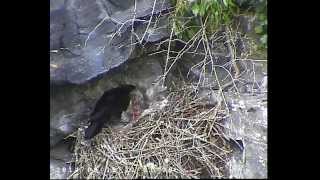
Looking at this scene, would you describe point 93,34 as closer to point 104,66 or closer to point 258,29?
point 104,66

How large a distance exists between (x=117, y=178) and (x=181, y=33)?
799 millimetres

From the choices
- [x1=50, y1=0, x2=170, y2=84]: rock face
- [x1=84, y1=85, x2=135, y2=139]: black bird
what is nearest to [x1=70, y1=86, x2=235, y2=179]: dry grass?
[x1=84, y1=85, x2=135, y2=139]: black bird

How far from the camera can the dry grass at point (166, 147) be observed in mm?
2121

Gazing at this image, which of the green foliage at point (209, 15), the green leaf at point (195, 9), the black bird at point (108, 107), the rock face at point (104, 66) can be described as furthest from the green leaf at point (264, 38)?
the black bird at point (108, 107)

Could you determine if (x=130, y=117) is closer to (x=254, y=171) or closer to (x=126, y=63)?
(x=126, y=63)

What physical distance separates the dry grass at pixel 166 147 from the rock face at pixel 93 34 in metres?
0.30

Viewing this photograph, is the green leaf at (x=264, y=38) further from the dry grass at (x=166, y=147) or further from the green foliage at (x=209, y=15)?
the dry grass at (x=166, y=147)

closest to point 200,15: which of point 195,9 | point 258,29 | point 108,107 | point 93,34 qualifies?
point 195,9

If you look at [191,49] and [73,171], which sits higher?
[191,49]

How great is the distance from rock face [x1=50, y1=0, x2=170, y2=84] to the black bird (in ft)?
0.49

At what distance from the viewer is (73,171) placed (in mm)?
2242

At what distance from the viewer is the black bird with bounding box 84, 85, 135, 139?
2383mm

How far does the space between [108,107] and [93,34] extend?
1.20 feet
